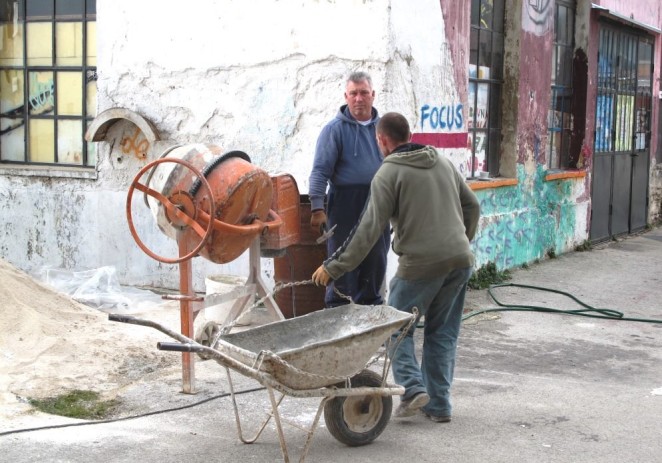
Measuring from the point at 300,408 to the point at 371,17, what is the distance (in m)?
3.81

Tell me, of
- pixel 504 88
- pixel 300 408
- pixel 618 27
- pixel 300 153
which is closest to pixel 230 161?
pixel 300 408

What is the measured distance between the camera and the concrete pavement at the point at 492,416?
5430 millimetres

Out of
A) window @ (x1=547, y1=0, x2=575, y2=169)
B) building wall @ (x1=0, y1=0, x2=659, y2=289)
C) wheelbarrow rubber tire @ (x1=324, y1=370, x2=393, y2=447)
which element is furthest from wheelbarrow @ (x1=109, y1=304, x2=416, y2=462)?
window @ (x1=547, y1=0, x2=575, y2=169)

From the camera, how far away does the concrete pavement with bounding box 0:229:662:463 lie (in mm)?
5430

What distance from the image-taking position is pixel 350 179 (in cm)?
748

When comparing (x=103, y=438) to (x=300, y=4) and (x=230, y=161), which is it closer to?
(x=230, y=161)

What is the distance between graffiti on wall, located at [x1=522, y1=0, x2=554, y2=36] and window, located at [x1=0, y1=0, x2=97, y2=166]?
4.78 m

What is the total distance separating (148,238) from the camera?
9.90 metres

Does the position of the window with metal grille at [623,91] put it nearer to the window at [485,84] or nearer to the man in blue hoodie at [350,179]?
the window at [485,84]

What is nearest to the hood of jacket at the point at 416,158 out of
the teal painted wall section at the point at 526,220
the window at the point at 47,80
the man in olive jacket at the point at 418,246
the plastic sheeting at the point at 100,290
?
the man in olive jacket at the point at 418,246

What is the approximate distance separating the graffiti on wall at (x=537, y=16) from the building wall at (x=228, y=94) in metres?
1.75

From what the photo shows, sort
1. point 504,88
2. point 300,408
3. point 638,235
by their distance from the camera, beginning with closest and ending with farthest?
1. point 300,408
2. point 504,88
3. point 638,235

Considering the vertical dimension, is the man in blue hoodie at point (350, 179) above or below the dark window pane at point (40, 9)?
below

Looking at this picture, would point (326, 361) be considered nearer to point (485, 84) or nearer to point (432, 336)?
point (432, 336)
